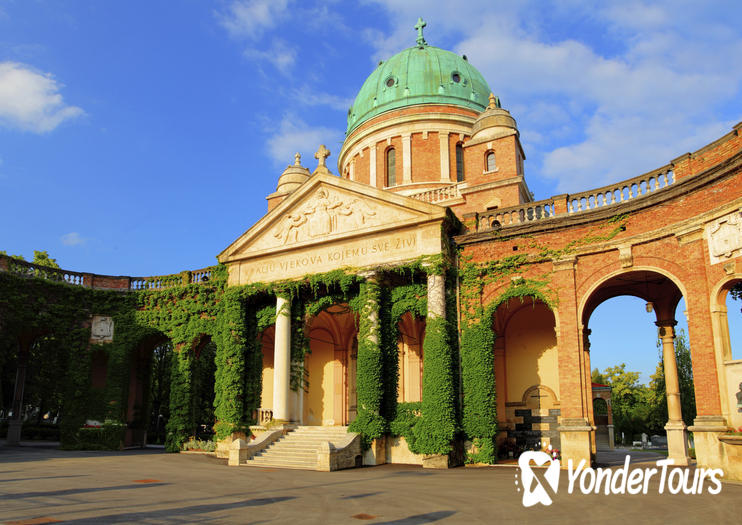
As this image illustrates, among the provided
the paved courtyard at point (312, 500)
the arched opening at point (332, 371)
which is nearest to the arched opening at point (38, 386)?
the arched opening at point (332, 371)

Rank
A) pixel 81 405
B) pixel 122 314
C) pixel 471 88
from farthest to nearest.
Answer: pixel 471 88 < pixel 122 314 < pixel 81 405

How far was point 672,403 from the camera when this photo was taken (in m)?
20.5

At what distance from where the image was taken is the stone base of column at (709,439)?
15.0 metres

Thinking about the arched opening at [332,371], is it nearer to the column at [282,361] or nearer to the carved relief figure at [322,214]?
the column at [282,361]

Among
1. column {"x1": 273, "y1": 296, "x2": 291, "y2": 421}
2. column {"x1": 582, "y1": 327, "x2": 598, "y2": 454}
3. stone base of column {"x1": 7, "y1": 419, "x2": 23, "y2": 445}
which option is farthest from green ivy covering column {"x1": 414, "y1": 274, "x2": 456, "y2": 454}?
Result: stone base of column {"x1": 7, "y1": 419, "x2": 23, "y2": 445}

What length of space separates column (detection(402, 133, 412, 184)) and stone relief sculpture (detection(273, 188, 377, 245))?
9143mm

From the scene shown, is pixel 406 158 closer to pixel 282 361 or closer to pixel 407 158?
pixel 407 158

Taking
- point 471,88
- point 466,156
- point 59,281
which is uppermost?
point 471,88

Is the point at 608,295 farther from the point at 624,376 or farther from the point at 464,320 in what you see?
the point at 624,376

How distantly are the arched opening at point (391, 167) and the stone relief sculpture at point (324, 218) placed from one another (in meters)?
9.61

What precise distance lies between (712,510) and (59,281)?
1121 inches

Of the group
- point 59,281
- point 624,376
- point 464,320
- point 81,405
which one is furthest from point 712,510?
point 624,376

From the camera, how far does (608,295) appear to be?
2217 centimetres

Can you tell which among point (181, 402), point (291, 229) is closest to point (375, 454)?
point (291, 229)
